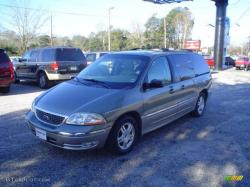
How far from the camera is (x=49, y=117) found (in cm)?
432

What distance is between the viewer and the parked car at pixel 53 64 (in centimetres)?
1228

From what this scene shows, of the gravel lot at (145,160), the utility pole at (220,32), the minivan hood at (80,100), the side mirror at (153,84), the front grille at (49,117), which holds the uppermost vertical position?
the utility pole at (220,32)

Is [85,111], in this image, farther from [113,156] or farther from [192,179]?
[192,179]

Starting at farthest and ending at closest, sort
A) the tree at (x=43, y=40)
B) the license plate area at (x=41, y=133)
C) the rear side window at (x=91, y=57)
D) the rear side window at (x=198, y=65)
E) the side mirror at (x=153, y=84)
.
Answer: the tree at (x=43, y=40) < the rear side window at (x=91, y=57) < the rear side window at (x=198, y=65) < the side mirror at (x=153, y=84) < the license plate area at (x=41, y=133)

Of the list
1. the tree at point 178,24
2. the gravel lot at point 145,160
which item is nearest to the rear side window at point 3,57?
the gravel lot at point 145,160

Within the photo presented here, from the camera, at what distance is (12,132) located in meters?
5.76

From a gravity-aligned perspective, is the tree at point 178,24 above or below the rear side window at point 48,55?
above

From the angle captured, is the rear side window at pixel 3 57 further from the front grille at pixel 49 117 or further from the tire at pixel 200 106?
the tire at pixel 200 106

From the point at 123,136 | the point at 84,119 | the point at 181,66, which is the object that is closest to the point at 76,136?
the point at 84,119

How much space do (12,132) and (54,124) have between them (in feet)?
6.51

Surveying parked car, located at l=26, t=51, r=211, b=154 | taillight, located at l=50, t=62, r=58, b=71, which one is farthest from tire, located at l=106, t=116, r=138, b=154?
taillight, located at l=50, t=62, r=58, b=71

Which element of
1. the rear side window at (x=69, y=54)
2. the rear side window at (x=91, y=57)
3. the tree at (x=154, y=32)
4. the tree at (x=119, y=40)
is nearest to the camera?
the rear side window at (x=69, y=54)

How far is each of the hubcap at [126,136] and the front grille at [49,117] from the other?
957 millimetres

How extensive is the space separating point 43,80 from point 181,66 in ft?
26.7
